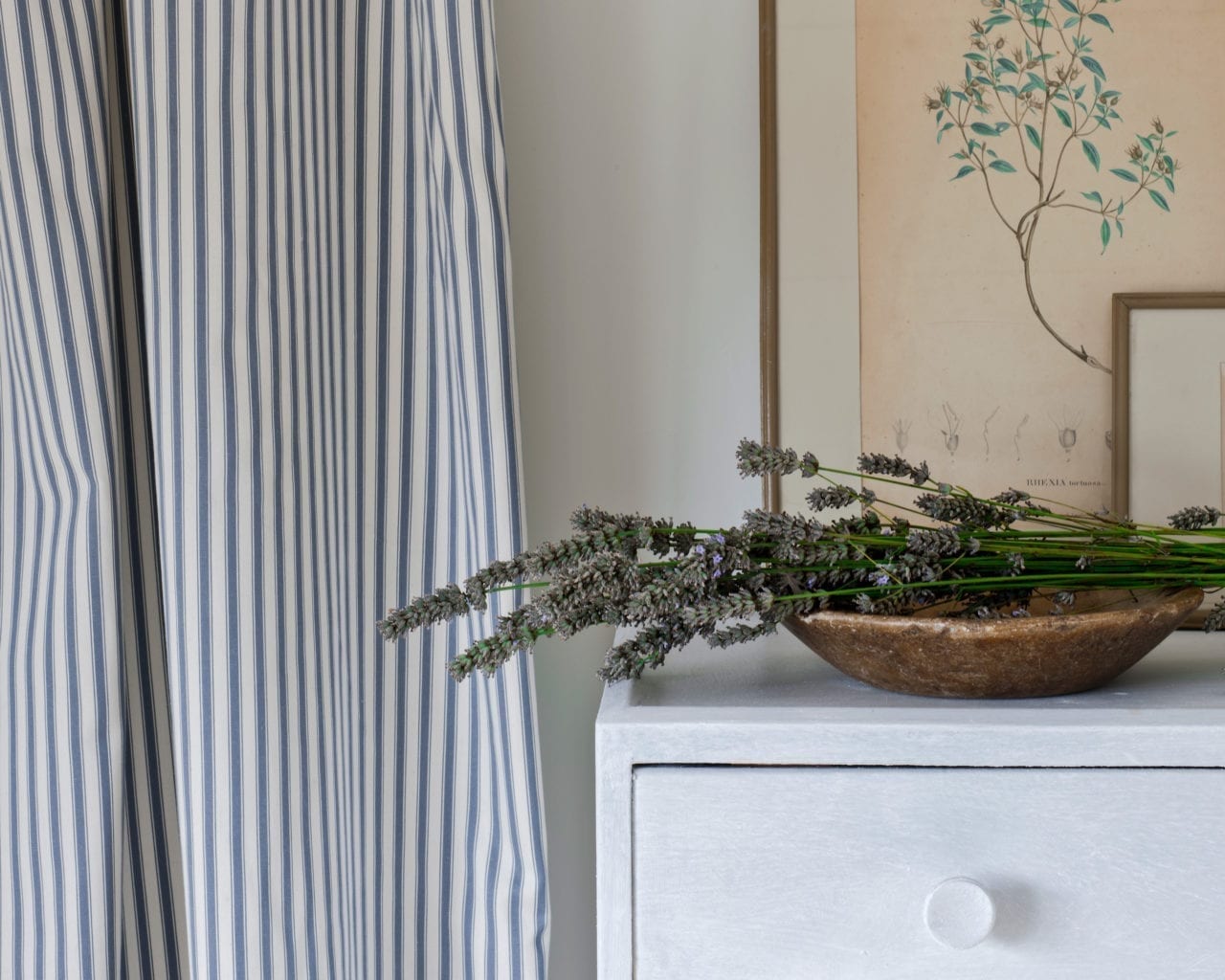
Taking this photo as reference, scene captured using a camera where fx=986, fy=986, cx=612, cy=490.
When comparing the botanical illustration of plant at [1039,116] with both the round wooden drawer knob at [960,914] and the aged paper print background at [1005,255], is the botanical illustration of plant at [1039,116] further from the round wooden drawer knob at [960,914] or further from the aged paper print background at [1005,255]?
the round wooden drawer knob at [960,914]

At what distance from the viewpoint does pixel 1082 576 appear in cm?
59

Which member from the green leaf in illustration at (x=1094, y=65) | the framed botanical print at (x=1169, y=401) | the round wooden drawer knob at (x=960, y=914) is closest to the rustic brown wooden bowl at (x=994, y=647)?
the round wooden drawer knob at (x=960, y=914)

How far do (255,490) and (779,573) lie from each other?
435mm

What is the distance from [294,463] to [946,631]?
0.53m

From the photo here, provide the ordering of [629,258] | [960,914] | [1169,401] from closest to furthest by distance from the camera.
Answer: [960,914], [1169,401], [629,258]

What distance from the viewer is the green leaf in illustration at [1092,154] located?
909mm

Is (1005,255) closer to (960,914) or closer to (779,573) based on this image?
(779,573)

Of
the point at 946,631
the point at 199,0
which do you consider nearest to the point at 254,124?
the point at 199,0

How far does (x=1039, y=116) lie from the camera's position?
92cm

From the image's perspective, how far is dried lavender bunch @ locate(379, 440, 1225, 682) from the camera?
552mm

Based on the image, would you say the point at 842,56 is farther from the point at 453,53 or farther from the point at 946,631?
the point at 946,631

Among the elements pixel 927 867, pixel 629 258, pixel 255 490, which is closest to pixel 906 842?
pixel 927 867

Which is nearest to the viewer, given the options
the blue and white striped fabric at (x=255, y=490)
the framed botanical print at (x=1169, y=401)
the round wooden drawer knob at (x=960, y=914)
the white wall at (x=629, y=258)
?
the round wooden drawer knob at (x=960, y=914)

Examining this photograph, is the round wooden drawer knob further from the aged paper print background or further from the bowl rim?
the aged paper print background
